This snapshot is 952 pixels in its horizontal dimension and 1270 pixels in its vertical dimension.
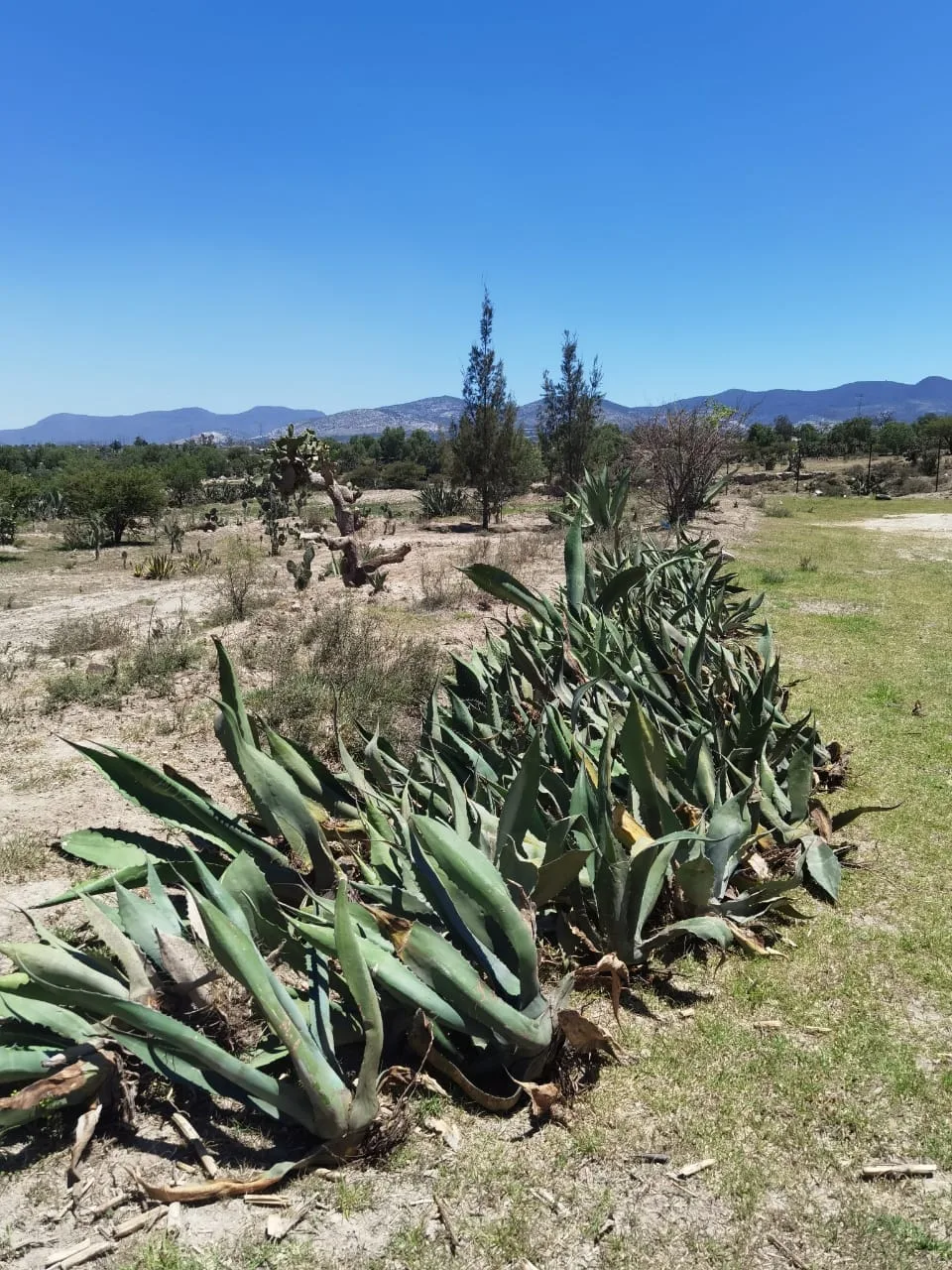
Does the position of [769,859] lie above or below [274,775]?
below

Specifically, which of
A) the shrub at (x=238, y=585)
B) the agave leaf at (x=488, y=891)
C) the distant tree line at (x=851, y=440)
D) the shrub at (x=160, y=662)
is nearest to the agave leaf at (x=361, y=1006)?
the agave leaf at (x=488, y=891)

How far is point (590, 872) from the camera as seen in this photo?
10.2ft

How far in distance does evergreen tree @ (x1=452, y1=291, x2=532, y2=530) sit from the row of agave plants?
1744 cm

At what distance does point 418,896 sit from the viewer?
108 inches

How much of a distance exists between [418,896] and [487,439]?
2005 cm

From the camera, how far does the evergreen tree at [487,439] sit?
71.3ft

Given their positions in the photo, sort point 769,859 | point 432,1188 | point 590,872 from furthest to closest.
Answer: point 769,859 < point 590,872 < point 432,1188

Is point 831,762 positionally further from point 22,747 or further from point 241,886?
point 22,747

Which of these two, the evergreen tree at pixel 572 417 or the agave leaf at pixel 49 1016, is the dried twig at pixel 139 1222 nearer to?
the agave leaf at pixel 49 1016

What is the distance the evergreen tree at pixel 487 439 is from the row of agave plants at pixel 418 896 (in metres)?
17.4

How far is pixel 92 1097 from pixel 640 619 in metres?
3.95

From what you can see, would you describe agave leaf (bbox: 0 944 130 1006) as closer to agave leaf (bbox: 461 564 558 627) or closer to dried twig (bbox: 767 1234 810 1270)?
dried twig (bbox: 767 1234 810 1270)

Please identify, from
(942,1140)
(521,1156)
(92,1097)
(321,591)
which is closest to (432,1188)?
(521,1156)

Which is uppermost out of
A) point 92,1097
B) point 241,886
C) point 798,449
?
point 798,449
